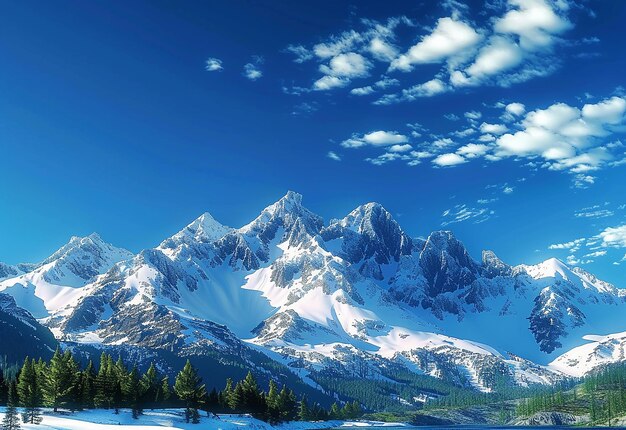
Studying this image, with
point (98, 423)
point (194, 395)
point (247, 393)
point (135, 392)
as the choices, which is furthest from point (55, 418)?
point (247, 393)

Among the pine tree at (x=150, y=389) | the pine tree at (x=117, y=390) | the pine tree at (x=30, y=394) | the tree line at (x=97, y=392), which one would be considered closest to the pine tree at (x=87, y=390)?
the tree line at (x=97, y=392)

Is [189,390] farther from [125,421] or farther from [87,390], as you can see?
[125,421]

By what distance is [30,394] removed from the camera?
122m

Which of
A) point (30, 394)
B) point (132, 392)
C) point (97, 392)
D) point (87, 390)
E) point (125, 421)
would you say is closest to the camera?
point (30, 394)

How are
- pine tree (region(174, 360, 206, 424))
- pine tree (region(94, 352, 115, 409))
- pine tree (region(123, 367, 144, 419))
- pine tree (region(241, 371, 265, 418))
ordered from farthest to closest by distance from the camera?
pine tree (region(241, 371, 265, 418))
pine tree (region(174, 360, 206, 424))
pine tree (region(123, 367, 144, 419))
pine tree (region(94, 352, 115, 409))

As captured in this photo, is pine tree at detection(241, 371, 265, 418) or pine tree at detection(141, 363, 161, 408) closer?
pine tree at detection(141, 363, 161, 408)

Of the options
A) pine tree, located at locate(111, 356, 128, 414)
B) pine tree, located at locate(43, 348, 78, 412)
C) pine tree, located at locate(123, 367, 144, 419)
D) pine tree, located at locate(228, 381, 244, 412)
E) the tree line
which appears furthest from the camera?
pine tree, located at locate(228, 381, 244, 412)

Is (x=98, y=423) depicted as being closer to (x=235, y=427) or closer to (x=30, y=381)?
(x=30, y=381)

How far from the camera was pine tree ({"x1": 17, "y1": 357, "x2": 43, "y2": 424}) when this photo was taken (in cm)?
11038

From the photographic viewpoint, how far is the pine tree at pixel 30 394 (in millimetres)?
110381

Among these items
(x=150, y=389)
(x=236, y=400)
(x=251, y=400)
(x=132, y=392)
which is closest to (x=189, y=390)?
(x=132, y=392)

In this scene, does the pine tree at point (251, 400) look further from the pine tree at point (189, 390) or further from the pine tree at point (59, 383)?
the pine tree at point (59, 383)

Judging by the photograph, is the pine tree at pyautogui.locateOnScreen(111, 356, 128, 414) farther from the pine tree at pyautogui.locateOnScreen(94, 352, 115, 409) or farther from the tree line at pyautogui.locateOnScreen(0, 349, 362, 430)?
the pine tree at pyautogui.locateOnScreen(94, 352, 115, 409)

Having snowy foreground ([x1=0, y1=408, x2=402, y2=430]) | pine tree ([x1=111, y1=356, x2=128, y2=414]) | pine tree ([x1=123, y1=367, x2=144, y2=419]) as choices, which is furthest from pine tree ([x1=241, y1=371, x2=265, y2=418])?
pine tree ([x1=111, y1=356, x2=128, y2=414])
